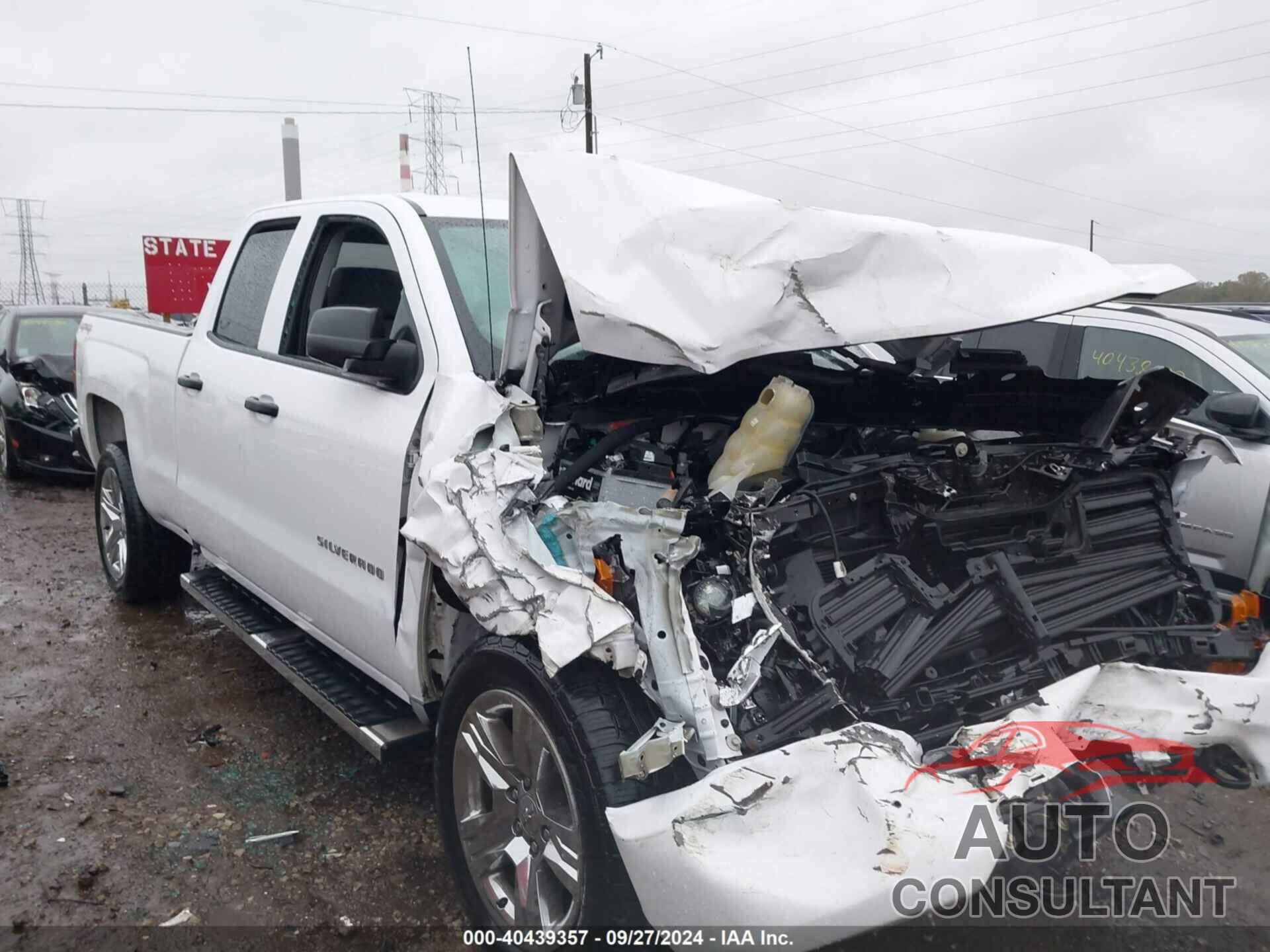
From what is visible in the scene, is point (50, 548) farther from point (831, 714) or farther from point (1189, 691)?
point (1189, 691)

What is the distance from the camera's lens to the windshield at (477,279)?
9.55 ft

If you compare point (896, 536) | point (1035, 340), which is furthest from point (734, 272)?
point (1035, 340)

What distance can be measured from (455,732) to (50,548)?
578 cm

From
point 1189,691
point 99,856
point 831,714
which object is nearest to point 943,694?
point 831,714

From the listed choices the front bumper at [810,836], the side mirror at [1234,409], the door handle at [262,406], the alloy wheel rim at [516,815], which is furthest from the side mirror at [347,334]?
the side mirror at [1234,409]

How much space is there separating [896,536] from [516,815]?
131 centimetres

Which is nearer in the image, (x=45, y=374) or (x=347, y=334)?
(x=347, y=334)

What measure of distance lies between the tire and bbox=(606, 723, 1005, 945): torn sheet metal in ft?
30.3

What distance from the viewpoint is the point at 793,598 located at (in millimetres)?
2553

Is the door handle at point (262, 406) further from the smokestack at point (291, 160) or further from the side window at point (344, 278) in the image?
the smokestack at point (291, 160)

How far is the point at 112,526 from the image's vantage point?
5.58m

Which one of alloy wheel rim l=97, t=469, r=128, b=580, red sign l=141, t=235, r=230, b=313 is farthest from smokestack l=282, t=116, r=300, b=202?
alloy wheel rim l=97, t=469, r=128, b=580

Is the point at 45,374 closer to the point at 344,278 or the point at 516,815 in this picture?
the point at 344,278

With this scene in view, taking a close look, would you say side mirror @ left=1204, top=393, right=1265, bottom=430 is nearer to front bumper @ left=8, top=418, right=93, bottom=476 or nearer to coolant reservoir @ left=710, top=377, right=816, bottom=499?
coolant reservoir @ left=710, top=377, right=816, bottom=499
